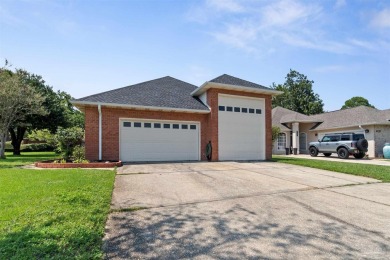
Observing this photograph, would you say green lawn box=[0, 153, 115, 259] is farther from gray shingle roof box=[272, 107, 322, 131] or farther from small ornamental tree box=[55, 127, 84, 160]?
gray shingle roof box=[272, 107, 322, 131]

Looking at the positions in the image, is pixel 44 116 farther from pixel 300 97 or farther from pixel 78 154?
pixel 300 97

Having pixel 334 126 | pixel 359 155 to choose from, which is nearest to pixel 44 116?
pixel 359 155

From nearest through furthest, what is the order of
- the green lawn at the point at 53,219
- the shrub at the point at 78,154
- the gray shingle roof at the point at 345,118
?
the green lawn at the point at 53,219, the shrub at the point at 78,154, the gray shingle roof at the point at 345,118

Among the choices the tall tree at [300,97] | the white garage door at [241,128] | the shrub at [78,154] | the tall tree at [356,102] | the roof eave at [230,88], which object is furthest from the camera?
the tall tree at [356,102]

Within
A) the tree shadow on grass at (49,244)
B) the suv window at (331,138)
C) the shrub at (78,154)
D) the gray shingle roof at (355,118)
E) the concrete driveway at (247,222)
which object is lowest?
the concrete driveway at (247,222)

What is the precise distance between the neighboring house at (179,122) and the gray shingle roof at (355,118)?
981 centimetres

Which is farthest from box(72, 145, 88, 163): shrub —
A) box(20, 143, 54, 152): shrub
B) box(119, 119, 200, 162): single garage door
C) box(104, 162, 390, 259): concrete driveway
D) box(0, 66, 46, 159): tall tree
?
box(20, 143, 54, 152): shrub

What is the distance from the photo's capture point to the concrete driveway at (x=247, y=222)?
9.20ft

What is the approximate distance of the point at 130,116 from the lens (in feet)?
41.1

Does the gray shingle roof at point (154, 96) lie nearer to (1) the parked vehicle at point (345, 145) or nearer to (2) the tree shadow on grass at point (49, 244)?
(2) the tree shadow on grass at point (49, 244)

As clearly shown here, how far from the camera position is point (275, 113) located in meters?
26.8

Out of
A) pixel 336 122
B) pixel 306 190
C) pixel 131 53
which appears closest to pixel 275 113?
pixel 336 122

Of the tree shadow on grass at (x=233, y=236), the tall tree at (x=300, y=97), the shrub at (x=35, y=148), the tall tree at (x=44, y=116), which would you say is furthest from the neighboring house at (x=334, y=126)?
the shrub at (x=35, y=148)

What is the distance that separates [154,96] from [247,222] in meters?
11.4
